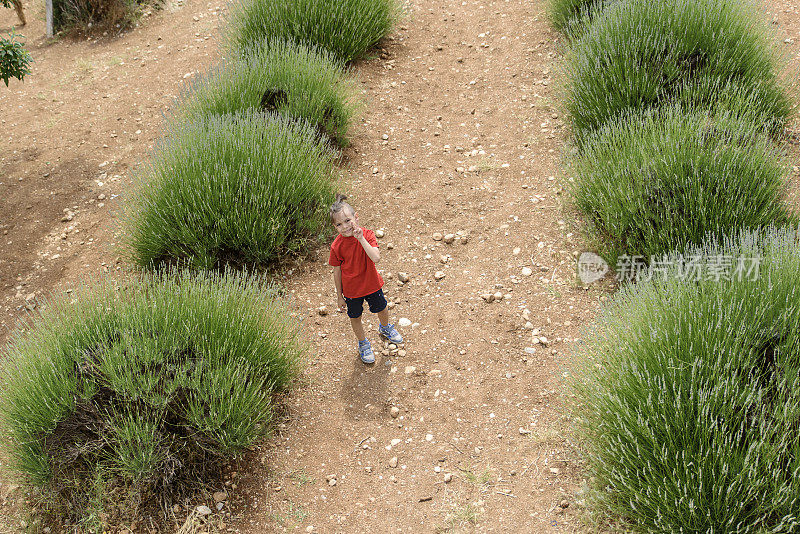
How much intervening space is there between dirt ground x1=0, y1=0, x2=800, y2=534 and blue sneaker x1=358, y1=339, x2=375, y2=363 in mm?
81

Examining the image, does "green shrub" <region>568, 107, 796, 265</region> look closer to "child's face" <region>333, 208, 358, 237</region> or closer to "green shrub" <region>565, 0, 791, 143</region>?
"green shrub" <region>565, 0, 791, 143</region>

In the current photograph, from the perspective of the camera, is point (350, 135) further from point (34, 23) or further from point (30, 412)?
point (34, 23)

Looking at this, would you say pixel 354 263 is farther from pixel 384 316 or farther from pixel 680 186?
pixel 680 186

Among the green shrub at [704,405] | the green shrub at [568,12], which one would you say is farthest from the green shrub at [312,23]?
the green shrub at [704,405]

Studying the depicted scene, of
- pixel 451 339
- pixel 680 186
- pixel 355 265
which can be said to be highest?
pixel 680 186

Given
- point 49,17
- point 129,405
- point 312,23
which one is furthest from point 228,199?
point 49,17

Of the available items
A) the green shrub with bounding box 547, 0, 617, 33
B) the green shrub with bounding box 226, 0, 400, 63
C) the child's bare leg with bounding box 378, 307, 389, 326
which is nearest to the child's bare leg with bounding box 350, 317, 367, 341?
the child's bare leg with bounding box 378, 307, 389, 326

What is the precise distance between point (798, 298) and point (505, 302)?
1.93 m

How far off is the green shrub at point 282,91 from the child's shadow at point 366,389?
2726 millimetres

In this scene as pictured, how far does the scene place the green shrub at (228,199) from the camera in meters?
4.86

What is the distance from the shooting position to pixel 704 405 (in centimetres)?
281

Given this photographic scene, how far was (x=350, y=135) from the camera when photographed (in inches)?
254

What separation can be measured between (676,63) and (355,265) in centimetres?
352

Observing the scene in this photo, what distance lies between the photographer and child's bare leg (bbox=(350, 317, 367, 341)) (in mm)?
4160
